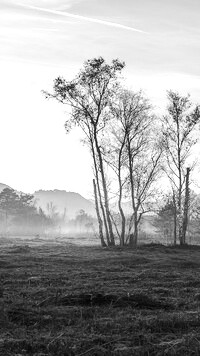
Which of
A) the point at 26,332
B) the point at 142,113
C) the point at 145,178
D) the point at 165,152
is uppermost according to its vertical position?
the point at 142,113

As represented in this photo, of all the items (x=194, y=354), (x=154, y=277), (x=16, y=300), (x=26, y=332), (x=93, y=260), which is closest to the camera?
(x=194, y=354)

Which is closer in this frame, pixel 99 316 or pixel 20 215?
pixel 99 316

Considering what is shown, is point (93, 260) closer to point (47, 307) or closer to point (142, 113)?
point (47, 307)

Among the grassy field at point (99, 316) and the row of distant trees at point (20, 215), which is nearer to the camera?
the grassy field at point (99, 316)

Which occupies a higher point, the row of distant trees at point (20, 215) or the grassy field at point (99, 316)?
the row of distant trees at point (20, 215)

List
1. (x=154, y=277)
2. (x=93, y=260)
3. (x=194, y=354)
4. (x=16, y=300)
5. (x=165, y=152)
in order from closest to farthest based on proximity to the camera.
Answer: (x=194, y=354)
(x=16, y=300)
(x=154, y=277)
(x=93, y=260)
(x=165, y=152)

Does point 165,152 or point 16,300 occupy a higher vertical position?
point 165,152

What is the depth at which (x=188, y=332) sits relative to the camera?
27.8 ft

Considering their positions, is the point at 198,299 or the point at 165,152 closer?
the point at 198,299

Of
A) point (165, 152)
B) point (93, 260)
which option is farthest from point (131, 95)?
point (93, 260)

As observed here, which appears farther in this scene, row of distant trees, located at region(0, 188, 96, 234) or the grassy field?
row of distant trees, located at region(0, 188, 96, 234)

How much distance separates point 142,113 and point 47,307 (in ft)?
118

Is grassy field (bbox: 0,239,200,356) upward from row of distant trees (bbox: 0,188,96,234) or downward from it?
downward

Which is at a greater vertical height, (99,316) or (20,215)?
(20,215)
